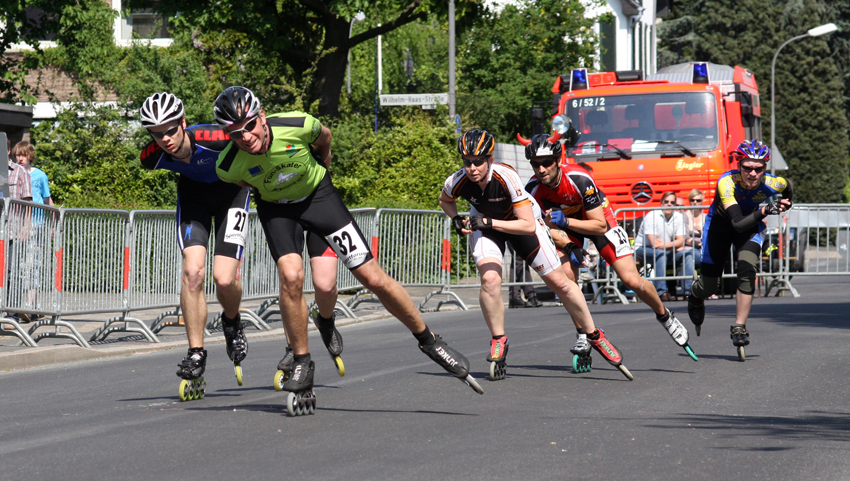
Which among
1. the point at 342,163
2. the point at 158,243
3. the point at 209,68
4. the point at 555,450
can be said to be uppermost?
the point at 209,68

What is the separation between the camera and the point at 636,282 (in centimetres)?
901

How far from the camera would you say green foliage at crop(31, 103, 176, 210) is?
2053 centimetres

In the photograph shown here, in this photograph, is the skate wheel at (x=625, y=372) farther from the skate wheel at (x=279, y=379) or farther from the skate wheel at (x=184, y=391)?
the skate wheel at (x=184, y=391)

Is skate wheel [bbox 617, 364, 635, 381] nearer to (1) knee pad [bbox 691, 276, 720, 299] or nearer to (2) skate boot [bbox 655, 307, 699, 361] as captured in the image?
(2) skate boot [bbox 655, 307, 699, 361]

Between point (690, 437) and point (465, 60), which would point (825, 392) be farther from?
point (465, 60)

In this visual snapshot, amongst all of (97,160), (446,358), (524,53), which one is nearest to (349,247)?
(446,358)

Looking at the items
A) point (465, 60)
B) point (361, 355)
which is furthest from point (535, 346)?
point (465, 60)

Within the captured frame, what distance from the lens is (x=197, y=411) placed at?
22.7ft

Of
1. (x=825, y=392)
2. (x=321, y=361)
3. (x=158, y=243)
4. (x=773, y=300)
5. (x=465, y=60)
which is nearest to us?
(x=825, y=392)

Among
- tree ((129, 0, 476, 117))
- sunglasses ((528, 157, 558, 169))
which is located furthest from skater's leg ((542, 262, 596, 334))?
tree ((129, 0, 476, 117))

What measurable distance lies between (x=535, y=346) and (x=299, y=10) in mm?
13389

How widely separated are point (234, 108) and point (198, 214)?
4.74 ft

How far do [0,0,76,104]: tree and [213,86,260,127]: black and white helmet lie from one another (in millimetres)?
13901

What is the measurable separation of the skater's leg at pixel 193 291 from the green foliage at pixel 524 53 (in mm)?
29067
